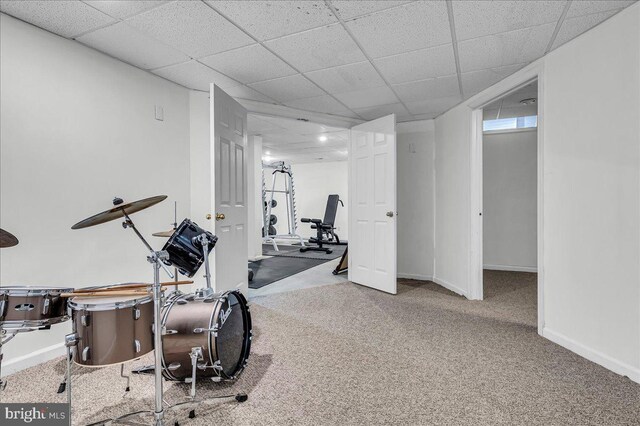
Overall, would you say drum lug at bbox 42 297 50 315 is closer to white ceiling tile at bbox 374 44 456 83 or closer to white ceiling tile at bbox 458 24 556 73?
white ceiling tile at bbox 374 44 456 83

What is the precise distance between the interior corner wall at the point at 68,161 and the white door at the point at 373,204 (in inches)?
87.3

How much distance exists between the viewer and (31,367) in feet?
6.73

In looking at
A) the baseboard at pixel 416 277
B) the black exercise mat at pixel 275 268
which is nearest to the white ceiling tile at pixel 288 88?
the black exercise mat at pixel 275 268

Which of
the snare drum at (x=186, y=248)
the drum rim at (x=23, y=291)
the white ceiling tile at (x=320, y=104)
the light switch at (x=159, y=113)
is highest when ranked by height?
the white ceiling tile at (x=320, y=104)

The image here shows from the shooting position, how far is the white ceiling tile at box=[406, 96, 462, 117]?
3.58 meters

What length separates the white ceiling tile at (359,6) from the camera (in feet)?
6.09

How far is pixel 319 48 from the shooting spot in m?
2.40

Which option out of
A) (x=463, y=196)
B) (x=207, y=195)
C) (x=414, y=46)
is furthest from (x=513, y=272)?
(x=207, y=195)

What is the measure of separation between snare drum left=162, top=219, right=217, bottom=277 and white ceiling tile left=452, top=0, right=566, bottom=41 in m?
1.88

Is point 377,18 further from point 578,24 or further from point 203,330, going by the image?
point 203,330

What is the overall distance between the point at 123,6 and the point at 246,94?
1559mm

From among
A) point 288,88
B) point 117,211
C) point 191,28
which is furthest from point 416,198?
point 117,211

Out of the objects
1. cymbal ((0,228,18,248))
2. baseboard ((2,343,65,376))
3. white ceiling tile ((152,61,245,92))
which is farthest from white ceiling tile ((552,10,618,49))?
baseboard ((2,343,65,376))

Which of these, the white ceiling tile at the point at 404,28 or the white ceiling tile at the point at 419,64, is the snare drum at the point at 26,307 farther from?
the white ceiling tile at the point at 419,64
